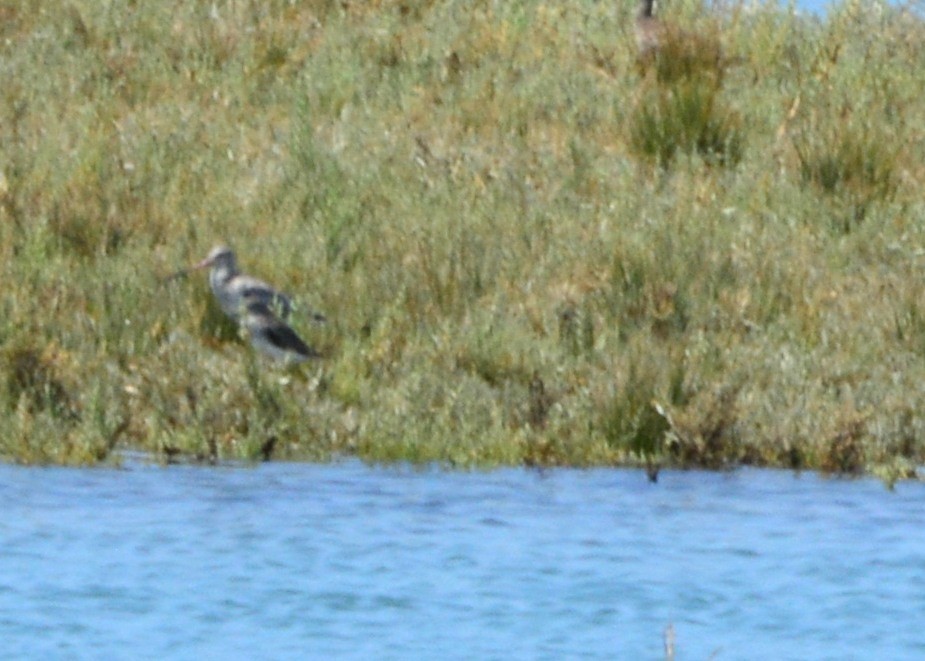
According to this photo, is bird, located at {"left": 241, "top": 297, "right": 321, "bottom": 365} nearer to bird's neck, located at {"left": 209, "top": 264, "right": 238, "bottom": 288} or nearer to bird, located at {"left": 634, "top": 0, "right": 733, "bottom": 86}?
bird's neck, located at {"left": 209, "top": 264, "right": 238, "bottom": 288}

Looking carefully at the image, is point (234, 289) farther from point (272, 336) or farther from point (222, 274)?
point (272, 336)

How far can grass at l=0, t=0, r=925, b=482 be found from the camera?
10.5 metres

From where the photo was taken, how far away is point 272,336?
37.5 ft

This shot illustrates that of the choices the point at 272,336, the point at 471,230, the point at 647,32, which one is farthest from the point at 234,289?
the point at 647,32

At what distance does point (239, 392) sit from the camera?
10.7 m

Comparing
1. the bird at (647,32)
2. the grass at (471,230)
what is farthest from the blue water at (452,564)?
the bird at (647,32)

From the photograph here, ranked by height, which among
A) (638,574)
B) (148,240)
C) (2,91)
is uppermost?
(2,91)

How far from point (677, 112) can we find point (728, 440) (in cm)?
450

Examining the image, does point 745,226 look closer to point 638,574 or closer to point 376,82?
point 376,82

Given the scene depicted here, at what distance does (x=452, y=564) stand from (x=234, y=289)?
389 centimetres

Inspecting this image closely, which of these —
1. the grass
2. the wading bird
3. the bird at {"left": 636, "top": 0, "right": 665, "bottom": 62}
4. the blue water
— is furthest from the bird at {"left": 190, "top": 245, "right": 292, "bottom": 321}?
the bird at {"left": 636, "top": 0, "right": 665, "bottom": 62}

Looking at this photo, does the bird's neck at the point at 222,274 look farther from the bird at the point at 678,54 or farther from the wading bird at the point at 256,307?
the bird at the point at 678,54

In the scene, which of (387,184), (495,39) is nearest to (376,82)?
(495,39)

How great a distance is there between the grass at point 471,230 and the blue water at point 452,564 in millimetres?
392
